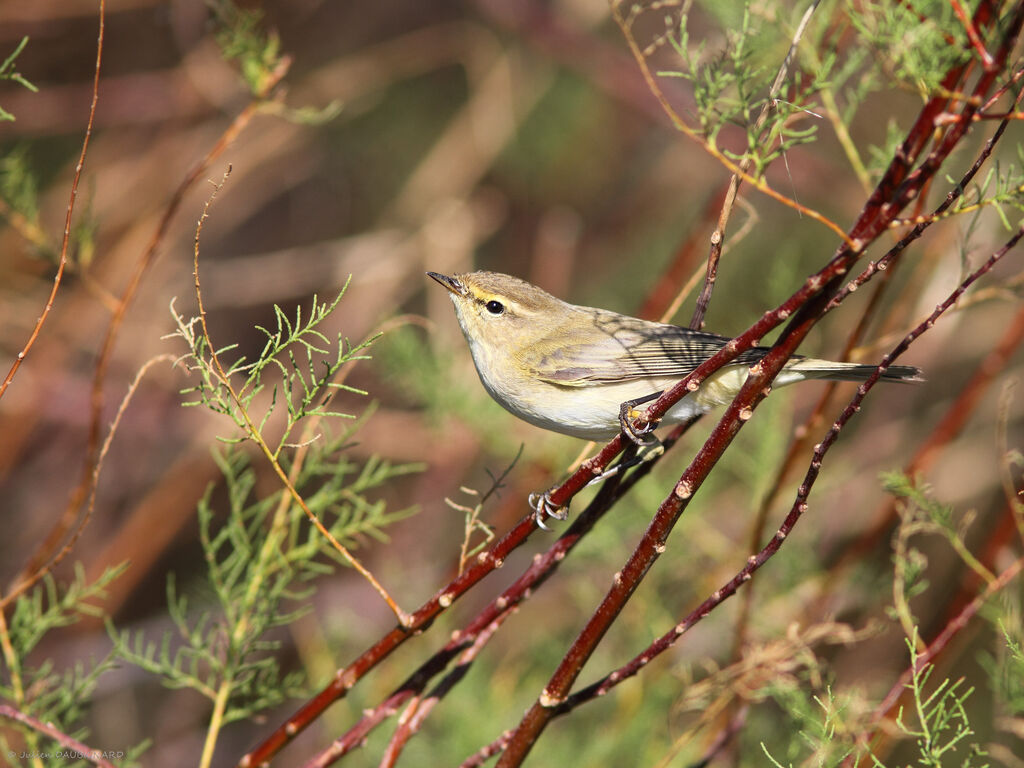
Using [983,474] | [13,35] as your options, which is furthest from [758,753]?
[13,35]

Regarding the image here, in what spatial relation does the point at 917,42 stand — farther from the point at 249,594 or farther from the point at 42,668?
the point at 42,668

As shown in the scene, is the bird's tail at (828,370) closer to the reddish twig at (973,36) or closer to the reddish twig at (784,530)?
the reddish twig at (784,530)

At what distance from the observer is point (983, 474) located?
4.50m

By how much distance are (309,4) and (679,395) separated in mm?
4574

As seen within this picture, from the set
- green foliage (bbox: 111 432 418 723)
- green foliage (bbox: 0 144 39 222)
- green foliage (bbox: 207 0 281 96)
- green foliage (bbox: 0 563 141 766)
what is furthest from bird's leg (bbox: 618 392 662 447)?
green foliage (bbox: 0 144 39 222)

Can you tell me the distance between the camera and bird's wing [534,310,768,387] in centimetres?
262

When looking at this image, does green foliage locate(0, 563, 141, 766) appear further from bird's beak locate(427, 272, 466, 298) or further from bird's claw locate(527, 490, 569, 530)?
bird's beak locate(427, 272, 466, 298)

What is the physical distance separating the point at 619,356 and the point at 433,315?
2.14 metres

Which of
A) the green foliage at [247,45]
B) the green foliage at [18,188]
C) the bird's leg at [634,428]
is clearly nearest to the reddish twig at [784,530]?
the bird's leg at [634,428]

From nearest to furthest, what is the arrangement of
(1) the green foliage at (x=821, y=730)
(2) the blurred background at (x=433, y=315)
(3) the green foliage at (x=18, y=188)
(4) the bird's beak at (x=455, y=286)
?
(1) the green foliage at (x=821, y=730) < (3) the green foliage at (x=18, y=188) < (4) the bird's beak at (x=455, y=286) < (2) the blurred background at (x=433, y=315)

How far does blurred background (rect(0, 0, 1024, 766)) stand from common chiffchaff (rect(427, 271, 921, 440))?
293 mm

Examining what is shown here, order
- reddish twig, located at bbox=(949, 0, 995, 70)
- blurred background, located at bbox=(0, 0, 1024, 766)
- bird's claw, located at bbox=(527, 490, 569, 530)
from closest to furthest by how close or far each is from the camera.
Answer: reddish twig, located at bbox=(949, 0, 995, 70) → bird's claw, located at bbox=(527, 490, 569, 530) → blurred background, located at bbox=(0, 0, 1024, 766)

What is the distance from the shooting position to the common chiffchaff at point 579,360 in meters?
2.52

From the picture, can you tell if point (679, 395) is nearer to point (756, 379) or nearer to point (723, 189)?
point (756, 379)
